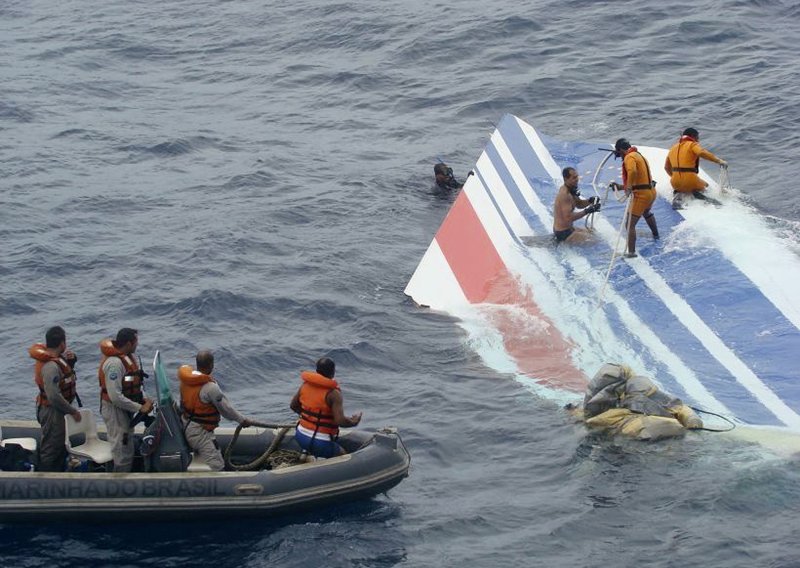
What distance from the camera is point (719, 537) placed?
10930mm

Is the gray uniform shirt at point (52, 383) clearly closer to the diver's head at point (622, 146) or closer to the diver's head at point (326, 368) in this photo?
the diver's head at point (326, 368)

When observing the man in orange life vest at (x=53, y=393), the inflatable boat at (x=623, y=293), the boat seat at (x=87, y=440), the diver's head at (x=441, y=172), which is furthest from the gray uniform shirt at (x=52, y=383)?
the diver's head at (x=441, y=172)

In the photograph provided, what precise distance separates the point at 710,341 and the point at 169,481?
270 inches

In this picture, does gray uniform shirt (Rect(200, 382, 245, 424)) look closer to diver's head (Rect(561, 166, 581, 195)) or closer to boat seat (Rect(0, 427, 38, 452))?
boat seat (Rect(0, 427, 38, 452))

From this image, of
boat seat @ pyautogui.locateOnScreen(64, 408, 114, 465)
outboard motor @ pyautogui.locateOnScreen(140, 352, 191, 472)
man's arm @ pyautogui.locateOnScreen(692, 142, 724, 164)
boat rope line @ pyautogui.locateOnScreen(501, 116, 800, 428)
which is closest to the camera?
outboard motor @ pyautogui.locateOnScreen(140, 352, 191, 472)

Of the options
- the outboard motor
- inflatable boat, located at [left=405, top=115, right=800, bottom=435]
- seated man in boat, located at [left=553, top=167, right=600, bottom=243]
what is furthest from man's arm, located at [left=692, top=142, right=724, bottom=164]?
the outboard motor

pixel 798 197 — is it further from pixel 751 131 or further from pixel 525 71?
pixel 525 71

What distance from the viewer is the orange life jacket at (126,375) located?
1138 centimetres

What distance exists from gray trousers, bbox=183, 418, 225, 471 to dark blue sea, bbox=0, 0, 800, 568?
0.59 metres

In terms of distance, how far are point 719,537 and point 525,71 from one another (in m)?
17.1

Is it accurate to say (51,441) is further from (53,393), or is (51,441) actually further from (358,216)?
(358,216)

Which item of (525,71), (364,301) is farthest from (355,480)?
(525,71)

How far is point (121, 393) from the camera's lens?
37.5ft

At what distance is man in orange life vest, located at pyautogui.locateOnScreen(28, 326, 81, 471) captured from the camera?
11484mm
